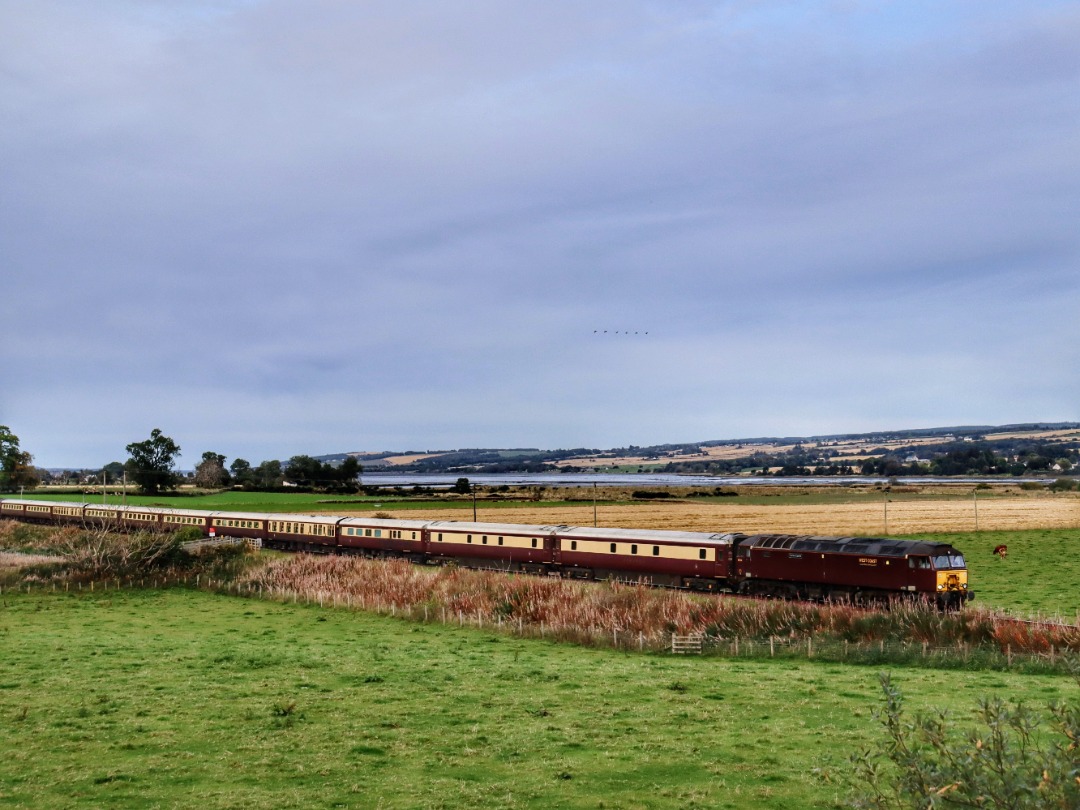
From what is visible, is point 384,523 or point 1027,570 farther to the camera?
point 384,523

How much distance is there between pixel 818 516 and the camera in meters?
101

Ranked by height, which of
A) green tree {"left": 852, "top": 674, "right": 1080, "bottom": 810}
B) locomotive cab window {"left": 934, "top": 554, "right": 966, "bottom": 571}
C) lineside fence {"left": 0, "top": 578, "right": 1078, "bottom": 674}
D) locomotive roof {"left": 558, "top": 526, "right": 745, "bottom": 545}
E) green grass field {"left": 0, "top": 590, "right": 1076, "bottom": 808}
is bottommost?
lineside fence {"left": 0, "top": 578, "right": 1078, "bottom": 674}

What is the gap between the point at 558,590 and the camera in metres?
43.8

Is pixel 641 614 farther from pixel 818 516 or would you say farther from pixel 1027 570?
pixel 818 516

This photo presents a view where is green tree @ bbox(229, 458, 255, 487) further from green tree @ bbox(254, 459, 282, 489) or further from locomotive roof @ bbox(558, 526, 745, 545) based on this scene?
locomotive roof @ bbox(558, 526, 745, 545)

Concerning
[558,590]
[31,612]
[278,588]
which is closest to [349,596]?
[278,588]

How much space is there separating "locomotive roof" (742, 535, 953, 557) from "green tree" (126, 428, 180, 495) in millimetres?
135997

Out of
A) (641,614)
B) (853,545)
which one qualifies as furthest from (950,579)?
(641,614)

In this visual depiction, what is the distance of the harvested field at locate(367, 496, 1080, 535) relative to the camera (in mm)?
84062

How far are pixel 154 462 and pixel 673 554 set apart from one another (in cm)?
13512

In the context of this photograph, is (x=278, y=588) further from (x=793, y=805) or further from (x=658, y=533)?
(x=793, y=805)

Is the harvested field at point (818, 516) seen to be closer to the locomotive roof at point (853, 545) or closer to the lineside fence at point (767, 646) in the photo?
the locomotive roof at point (853, 545)

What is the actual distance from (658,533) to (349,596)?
18151 millimetres

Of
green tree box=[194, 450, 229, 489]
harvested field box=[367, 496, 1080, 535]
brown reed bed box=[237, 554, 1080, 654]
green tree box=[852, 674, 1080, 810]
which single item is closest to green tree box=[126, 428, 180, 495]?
green tree box=[194, 450, 229, 489]
